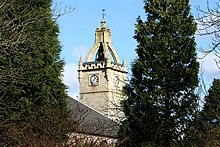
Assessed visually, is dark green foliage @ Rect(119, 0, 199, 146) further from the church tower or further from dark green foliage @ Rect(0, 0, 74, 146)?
the church tower

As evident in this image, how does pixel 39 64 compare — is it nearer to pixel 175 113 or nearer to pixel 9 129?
pixel 9 129

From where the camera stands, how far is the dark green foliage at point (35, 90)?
17.2m

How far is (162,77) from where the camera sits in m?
22.7

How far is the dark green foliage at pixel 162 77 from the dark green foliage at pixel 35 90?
3501 mm

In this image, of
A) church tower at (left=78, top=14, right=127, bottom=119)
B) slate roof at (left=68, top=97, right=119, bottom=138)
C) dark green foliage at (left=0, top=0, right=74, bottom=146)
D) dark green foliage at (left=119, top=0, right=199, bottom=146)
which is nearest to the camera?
dark green foliage at (left=0, top=0, right=74, bottom=146)

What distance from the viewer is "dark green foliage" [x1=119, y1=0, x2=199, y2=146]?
21.8 metres

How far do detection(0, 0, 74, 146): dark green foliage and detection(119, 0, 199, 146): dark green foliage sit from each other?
3.50 metres

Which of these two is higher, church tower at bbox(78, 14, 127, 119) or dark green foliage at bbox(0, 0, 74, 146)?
church tower at bbox(78, 14, 127, 119)

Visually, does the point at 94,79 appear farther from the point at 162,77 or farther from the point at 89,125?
the point at 162,77

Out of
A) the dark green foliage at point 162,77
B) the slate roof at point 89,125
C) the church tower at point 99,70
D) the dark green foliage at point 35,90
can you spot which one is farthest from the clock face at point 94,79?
the dark green foliage at point 35,90

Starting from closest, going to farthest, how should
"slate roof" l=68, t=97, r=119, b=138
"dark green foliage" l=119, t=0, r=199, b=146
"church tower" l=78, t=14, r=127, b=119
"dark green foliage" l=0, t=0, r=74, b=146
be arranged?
1. "dark green foliage" l=0, t=0, r=74, b=146
2. "slate roof" l=68, t=97, r=119, b=138
3. "dark green foliage" l=119, t=0, r=199, b=146
4. "church tower" l=78, t=14, r=127, b=119

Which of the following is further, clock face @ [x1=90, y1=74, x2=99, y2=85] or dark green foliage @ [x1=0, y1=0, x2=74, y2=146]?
clock face @ [x1=90, y1=74, x2=99, y2=85]

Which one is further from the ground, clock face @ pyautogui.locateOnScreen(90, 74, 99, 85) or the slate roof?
clock face @ pyautogui.locateOnScreen(90, 74, 99, 85)

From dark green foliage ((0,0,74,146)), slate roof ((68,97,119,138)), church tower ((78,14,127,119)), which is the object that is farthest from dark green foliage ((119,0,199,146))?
church tower ((78,14,127,119))
